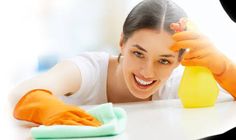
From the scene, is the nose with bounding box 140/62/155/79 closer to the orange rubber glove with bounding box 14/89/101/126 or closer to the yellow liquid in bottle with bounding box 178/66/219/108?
the yellow liquid in bottle with bounding box 178/66/219/108

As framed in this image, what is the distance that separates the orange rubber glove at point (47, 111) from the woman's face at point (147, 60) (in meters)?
0.22

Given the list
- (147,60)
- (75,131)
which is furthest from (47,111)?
(147,60)

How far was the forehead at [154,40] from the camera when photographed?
0.87m

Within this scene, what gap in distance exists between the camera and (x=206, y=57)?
2.81 feet

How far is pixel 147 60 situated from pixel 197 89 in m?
0.11

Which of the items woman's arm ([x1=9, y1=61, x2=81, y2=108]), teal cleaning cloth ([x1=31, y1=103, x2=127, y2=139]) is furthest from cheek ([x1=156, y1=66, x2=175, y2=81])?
teal cleaning cloth ([x1=31, y1=103, x2=127, y2=139])

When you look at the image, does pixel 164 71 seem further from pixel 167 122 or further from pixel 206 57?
pixel 167 122

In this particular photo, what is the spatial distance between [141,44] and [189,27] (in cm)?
10

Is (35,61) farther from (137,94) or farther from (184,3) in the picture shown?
(184,3)

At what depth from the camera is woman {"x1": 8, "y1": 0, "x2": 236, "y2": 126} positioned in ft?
2.74

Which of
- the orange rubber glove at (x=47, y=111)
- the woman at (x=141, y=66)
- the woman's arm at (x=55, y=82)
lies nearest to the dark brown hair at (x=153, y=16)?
the woman at (x=141, y=66)

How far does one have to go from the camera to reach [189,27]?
2.81 ft

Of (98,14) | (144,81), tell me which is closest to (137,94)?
(144,81)

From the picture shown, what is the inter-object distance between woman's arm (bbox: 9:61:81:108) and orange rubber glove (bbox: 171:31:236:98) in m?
0.22
